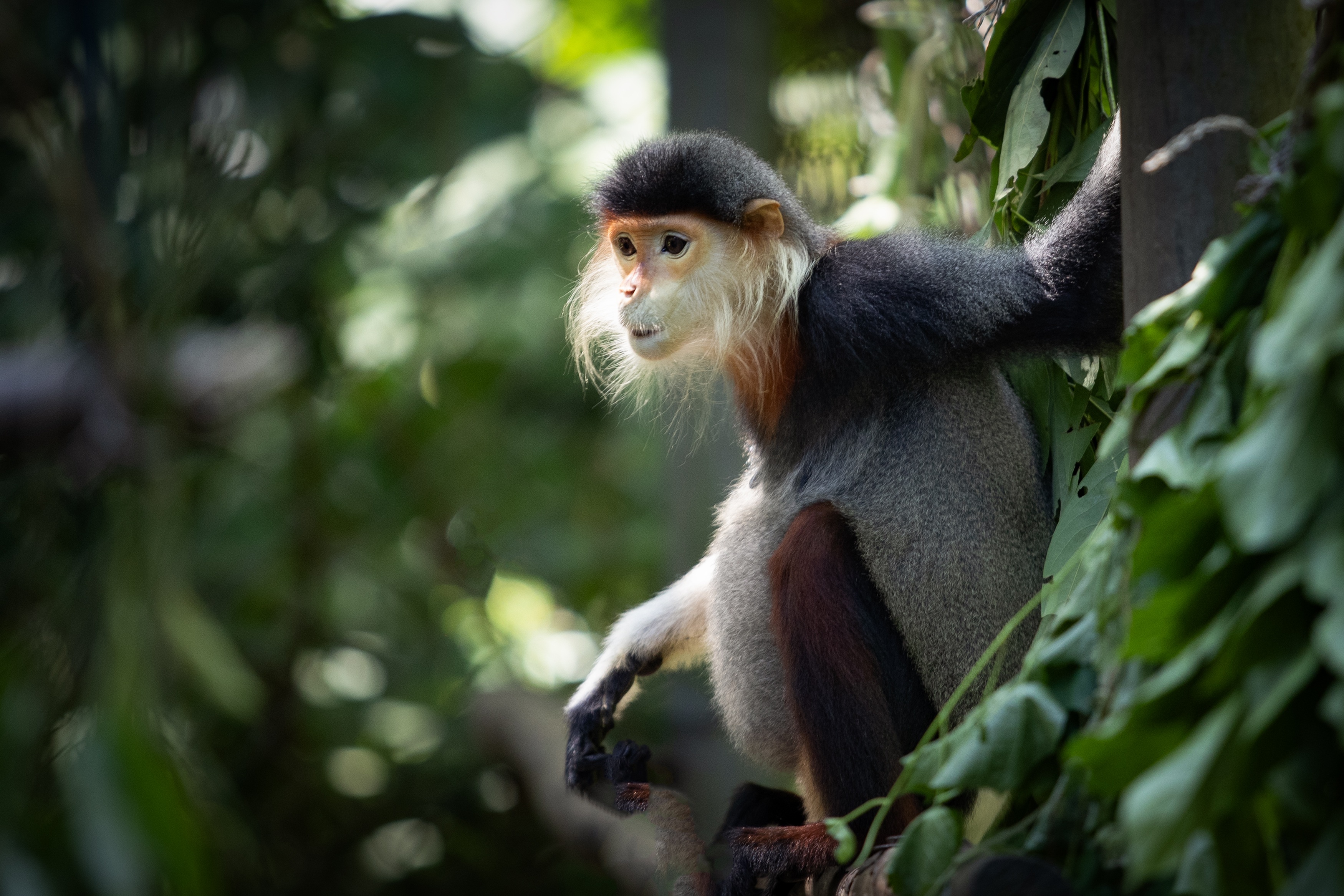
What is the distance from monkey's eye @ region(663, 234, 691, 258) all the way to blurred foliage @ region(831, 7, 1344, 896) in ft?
5.19

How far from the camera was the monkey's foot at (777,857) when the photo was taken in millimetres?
2352

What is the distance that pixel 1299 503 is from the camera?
932 mm

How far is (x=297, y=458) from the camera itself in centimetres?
557

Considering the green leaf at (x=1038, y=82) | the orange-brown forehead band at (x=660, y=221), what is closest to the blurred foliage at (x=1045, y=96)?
the green leaf at (x=1038, y=82)

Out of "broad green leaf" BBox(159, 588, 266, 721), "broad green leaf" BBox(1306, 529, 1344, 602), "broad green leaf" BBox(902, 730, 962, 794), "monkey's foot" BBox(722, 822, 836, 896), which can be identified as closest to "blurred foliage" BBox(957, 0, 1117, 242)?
"broad green leaf" BBox(902, 730, 962, 794)

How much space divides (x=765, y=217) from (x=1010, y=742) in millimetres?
1671

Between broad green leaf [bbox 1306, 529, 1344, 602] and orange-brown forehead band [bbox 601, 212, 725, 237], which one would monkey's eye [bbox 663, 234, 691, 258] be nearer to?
orange-brown forehead band [bbox 601, 212, 725, 237]

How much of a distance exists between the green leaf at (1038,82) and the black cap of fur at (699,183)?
0.56 meters

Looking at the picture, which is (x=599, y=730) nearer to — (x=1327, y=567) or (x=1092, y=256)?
(x=1092, y=256)

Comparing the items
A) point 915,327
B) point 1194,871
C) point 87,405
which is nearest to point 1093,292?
point 915,327

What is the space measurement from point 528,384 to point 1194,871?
530 centimetres

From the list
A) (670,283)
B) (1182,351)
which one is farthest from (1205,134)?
(670,283)

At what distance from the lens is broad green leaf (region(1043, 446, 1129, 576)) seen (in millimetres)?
2100

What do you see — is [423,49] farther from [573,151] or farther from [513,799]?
[513,799]
